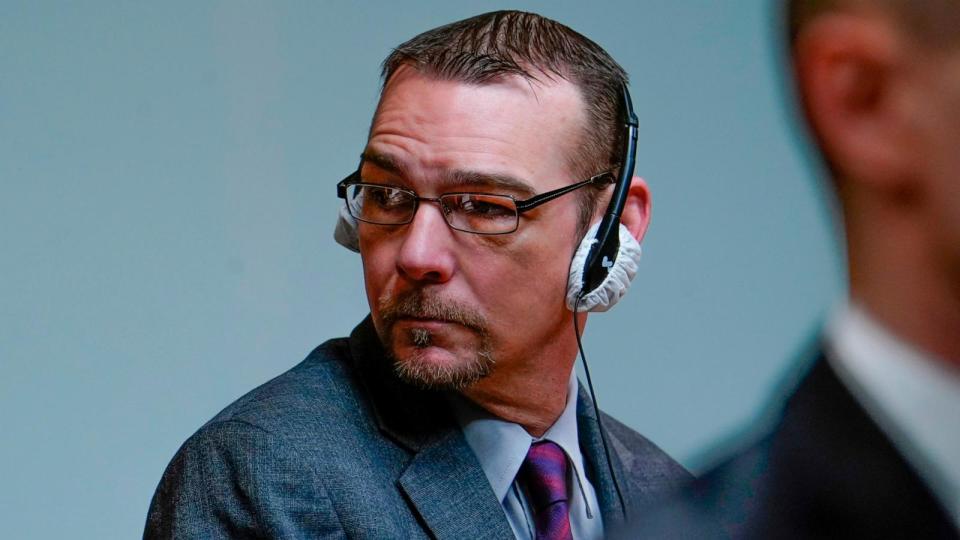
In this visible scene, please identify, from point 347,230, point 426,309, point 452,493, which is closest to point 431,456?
point 452,493

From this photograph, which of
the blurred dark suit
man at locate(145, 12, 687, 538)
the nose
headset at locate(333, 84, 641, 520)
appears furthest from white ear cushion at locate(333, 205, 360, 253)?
the blurred dark suit

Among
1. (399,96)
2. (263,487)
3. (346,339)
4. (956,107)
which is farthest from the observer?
(346,339)

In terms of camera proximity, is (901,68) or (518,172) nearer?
(901,68)

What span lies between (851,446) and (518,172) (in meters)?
0.80

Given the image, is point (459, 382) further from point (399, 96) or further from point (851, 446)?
point (851, 446)

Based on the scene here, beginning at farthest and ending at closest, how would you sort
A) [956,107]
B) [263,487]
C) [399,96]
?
[399,96] → [263,487] → [956,107]

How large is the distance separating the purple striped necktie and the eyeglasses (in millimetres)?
224

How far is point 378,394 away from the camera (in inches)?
47.2

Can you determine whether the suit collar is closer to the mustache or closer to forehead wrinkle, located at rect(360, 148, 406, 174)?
the mustache

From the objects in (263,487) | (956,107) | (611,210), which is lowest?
(263,487)

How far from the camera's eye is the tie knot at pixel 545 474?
109 cm

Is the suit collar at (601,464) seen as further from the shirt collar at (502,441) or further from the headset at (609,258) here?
the headset at (609,258)

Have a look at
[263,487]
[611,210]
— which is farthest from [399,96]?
[263,487]

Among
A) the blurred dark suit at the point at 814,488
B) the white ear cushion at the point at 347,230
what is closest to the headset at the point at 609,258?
the white ear cushion at the point at 347,230
